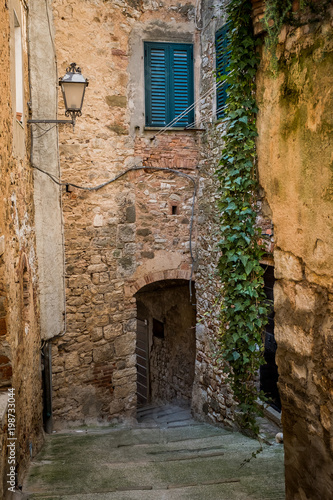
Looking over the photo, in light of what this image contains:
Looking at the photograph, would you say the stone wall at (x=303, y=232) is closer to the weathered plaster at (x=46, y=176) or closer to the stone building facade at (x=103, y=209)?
the stone building facade at (x=103, y=209)

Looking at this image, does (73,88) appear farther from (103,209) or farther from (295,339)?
(295,339)

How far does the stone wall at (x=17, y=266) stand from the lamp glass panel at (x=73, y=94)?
1.73 ft

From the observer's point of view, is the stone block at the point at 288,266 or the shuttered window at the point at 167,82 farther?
the shuttered window at the point at 167,82

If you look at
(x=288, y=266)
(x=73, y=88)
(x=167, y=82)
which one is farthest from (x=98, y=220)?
(x=288, y=266)

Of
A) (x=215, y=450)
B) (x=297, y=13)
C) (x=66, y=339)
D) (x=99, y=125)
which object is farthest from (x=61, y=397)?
(x=297, y=13)

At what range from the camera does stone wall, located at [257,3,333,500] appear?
6.35 feet

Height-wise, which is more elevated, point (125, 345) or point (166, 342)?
point (125, 345)

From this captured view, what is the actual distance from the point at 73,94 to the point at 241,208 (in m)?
2.52

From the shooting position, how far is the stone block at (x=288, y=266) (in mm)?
2156

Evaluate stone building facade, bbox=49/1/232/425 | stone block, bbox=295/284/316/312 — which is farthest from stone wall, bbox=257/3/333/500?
stone building facade, bbox=49/1/232/425

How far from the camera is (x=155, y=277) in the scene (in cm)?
701

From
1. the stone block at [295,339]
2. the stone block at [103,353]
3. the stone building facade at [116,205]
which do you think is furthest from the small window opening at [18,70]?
the stone block at [295,339]

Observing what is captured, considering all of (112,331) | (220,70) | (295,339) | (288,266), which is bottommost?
(112,331)

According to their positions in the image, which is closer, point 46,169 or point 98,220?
point 46,169
